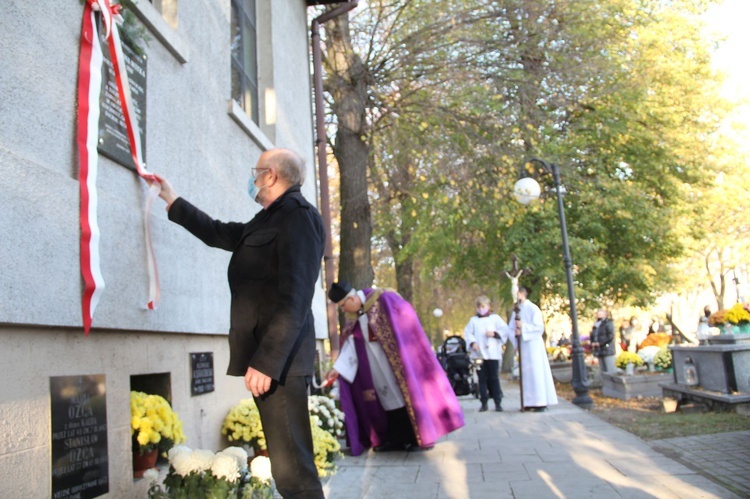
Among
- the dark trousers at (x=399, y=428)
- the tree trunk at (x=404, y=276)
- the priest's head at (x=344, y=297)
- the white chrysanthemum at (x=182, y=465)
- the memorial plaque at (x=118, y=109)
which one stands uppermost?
the tree trunk at (x=404, y=276)

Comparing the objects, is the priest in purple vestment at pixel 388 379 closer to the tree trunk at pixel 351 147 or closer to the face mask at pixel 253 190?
the face mask at pixel 253 190

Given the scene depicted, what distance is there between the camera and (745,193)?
28.9 meters

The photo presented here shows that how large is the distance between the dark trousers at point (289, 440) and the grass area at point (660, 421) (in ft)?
19.2

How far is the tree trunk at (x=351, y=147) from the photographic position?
13.8 metres

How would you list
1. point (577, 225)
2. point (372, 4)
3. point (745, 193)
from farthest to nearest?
point (745, 193) < point (577, 225) < point (372, 4)

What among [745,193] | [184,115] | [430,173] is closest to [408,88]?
[430,173]

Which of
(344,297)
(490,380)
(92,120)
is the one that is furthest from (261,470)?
(490,380)

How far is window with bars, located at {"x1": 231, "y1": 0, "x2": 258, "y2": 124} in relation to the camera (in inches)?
312

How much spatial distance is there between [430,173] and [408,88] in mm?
1666

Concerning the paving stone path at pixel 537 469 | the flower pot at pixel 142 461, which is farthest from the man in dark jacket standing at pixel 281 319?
the paving stone path at pixel 537 469

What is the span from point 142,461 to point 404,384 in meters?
3.49

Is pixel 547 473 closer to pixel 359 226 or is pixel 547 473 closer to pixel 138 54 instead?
pixel 138 54

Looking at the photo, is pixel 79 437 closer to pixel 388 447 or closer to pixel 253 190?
pixel 253 190

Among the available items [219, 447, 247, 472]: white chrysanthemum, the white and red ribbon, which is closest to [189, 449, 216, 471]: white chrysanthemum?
[219, 447, 247, 472]: white chrysanthemum
